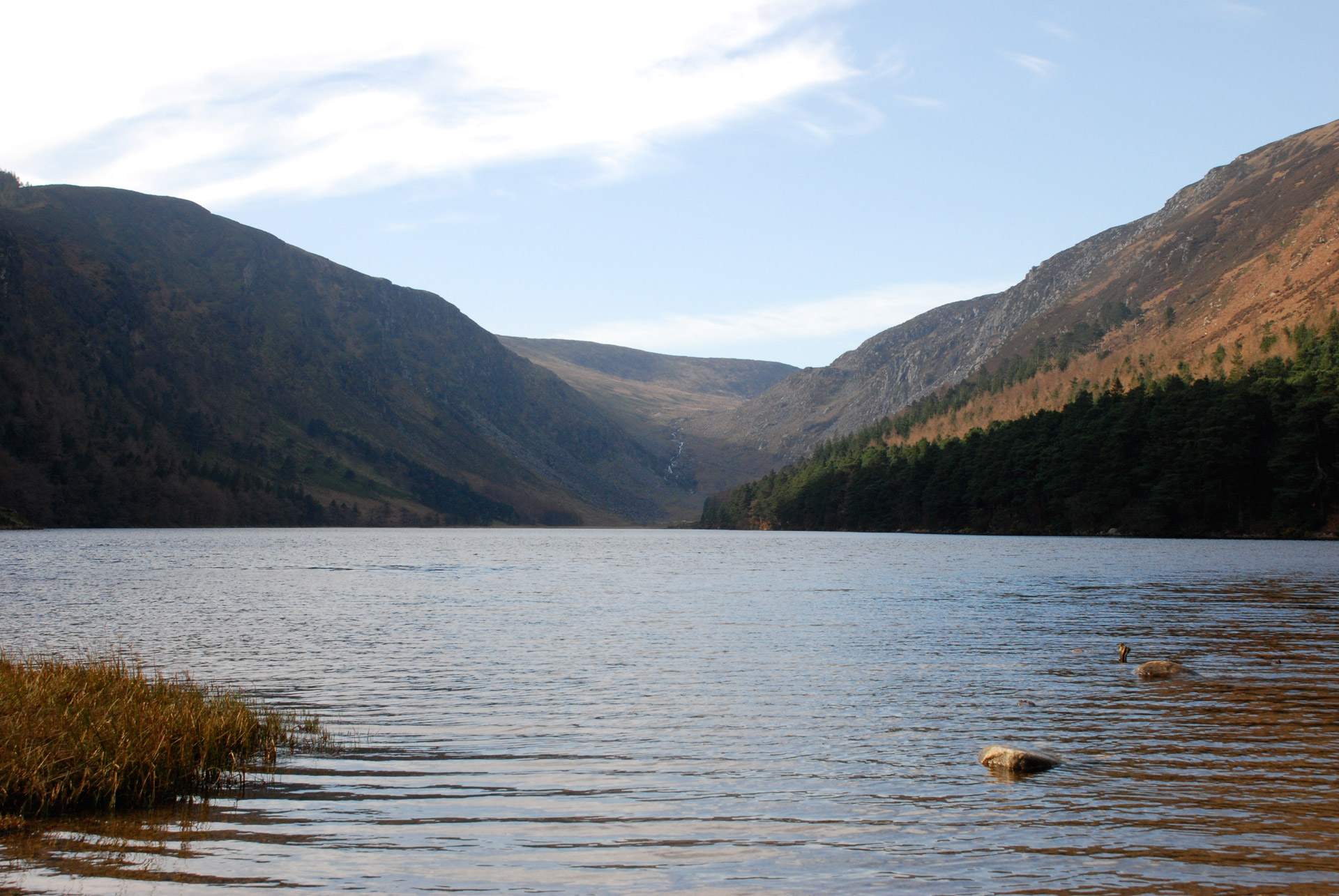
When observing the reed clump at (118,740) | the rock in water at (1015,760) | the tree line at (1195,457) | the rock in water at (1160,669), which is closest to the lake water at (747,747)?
the rock in water at (1015,760)

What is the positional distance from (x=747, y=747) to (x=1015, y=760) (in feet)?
18.8

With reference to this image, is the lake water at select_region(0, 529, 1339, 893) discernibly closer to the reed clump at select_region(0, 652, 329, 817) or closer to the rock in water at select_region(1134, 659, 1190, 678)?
the rock in water at select_region(1134, 659, 1190, 678)

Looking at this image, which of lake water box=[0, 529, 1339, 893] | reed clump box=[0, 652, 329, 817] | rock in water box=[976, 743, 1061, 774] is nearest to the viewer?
lake water box=[0, 529, 1339, 893]

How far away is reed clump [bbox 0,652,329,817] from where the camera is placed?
17.1 m

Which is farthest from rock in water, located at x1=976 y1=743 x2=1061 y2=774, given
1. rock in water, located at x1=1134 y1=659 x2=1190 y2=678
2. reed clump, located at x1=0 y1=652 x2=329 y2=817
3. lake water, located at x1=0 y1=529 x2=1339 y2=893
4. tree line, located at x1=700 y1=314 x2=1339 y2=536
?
tree line, located at x1=700 y1=314 x2=1339 y2=536

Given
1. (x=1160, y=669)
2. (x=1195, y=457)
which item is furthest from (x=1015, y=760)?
(x=1195, y=457)

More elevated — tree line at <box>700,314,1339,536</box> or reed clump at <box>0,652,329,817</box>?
tree line at <box>700,314,1339,536</box>

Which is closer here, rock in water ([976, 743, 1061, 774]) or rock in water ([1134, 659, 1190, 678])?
rock in water ([976, 743, 1061, 774])

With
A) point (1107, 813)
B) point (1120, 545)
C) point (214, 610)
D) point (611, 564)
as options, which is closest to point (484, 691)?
point (1107, 813)

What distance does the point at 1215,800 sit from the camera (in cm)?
1778

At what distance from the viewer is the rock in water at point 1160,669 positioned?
3133 cm

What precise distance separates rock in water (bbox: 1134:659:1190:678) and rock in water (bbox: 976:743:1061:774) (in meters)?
12.7

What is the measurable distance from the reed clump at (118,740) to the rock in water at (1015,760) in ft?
47.8

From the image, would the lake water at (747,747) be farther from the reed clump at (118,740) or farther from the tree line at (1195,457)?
the tree line at (1195,457)
